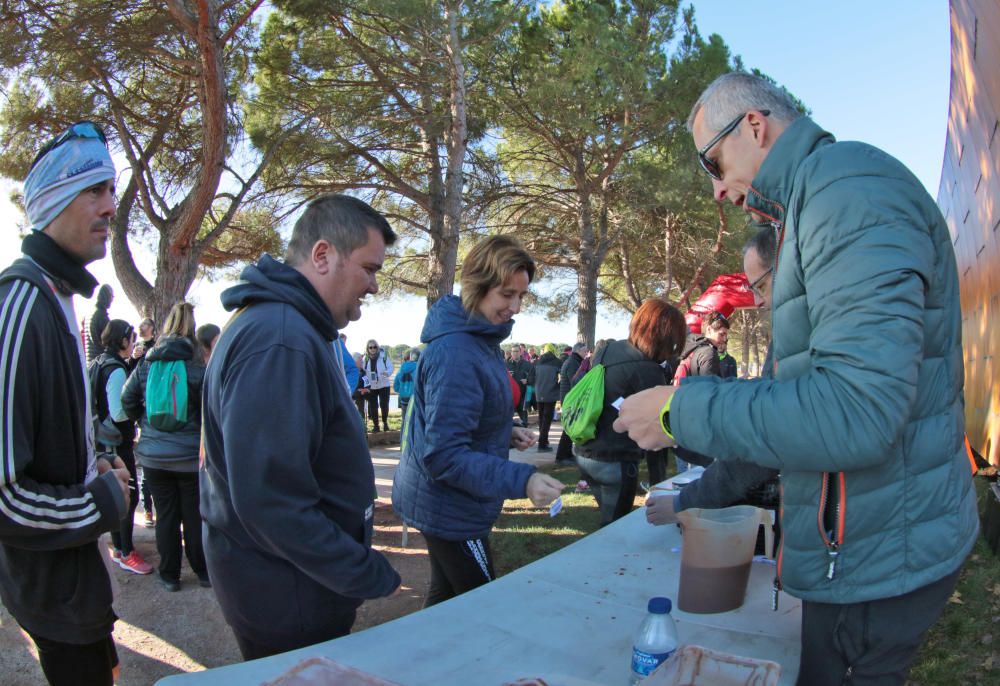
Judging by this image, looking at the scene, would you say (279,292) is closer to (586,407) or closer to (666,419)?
(666,419)

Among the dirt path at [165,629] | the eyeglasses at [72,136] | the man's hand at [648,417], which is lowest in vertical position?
the dirt path at [165,629]

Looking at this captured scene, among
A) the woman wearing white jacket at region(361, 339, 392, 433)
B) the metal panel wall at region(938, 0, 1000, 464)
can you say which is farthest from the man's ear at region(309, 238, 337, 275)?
the woman wearing white jacket at region(361, 339, 392, 433)

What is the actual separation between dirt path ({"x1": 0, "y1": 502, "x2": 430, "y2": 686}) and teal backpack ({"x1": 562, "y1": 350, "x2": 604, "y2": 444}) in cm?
155

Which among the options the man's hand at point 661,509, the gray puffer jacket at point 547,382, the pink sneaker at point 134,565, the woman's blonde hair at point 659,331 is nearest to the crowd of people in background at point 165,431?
the pink sneaker at point 134,565

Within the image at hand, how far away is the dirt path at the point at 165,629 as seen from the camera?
3.48 metres

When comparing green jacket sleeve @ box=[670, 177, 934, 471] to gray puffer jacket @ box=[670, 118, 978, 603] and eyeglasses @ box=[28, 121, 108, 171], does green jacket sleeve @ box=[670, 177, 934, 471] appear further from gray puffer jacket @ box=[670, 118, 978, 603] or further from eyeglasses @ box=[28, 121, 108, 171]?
eyeglasses @ box=[28, 121, 108, 171]

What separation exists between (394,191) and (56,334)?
9.26 meters

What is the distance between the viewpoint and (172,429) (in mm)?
4203

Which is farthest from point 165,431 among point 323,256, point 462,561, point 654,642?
point 654,642

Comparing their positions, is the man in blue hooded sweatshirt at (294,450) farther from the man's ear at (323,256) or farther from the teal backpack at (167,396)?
the teal backpack at (167,396)

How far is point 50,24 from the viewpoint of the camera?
27.5 ft

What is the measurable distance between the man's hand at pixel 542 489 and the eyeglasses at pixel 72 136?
166 centimetres

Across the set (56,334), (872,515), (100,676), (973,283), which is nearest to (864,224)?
(872,515)

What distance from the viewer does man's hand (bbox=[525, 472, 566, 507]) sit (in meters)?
1.98
